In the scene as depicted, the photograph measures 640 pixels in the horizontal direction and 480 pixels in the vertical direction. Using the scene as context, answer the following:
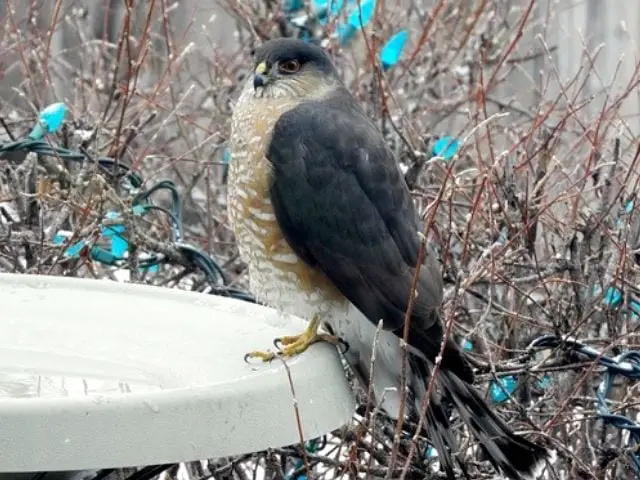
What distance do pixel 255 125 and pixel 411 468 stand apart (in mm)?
1192

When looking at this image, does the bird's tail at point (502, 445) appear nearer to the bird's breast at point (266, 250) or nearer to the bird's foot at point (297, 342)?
the bird's foot at point (297, 342)

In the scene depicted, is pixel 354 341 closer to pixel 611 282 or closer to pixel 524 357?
pixel 524 357

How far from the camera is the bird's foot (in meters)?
A: 2.86

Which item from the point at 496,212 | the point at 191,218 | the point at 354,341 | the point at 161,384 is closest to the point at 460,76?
the point at 191,218

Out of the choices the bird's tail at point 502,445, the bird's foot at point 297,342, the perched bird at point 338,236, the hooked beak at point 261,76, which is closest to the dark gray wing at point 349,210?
the perched bird at point 338,236

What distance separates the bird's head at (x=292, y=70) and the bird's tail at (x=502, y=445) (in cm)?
129

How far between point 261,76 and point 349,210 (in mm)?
604

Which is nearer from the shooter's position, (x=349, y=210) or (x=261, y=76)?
(x=349, y=210)

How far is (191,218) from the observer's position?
5770 mm

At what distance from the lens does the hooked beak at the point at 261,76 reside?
155 inches

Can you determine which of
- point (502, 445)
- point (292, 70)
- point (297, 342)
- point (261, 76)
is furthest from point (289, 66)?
point (502, 445)

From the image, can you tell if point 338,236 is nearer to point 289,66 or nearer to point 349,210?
point 349,210

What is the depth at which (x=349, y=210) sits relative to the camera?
3676 mm

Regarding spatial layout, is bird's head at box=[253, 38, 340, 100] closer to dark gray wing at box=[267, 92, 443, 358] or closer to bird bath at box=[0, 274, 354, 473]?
dark gray wing at box=[267, 92, 443, 358]
